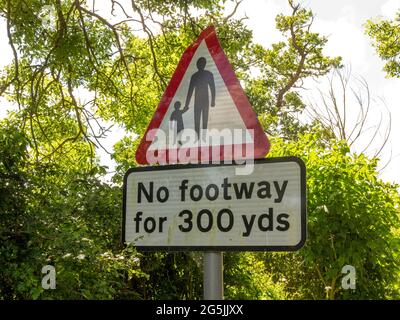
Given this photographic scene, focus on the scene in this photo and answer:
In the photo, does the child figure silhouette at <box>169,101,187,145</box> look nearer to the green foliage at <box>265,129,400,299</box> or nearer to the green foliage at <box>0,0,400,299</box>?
the green foliage at <box>0,0,400,299</box>

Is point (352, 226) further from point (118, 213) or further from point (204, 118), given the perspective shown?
point (204, 118)

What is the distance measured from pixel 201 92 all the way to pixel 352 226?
16.2ft

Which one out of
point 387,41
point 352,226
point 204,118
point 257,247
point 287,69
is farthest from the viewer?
point 287,69

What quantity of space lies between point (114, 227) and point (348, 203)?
2832mm

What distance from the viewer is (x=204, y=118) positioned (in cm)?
207

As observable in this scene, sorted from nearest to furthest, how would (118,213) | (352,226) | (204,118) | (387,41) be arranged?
(204,118), (118,213), (352,226), (387,41)

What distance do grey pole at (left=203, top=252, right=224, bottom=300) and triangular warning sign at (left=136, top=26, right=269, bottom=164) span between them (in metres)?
0.33

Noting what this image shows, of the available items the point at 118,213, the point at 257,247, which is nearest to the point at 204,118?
the point at 257,247

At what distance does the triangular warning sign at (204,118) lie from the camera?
2000mm

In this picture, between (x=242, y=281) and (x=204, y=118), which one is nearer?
(x=204, y=118)

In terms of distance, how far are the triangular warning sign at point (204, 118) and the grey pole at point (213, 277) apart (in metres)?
0.33

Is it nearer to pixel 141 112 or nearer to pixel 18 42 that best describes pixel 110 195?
pixel 18 42

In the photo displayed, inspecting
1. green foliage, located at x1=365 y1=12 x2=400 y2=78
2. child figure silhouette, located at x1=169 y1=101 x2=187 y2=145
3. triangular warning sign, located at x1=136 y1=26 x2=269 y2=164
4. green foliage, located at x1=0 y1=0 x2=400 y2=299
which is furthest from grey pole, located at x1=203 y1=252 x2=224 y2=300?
green foliage, located at x1=365 y1=12 x2=400 y2=78

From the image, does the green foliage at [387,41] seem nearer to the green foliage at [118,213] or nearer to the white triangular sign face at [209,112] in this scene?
the green foliage at [118,213]
